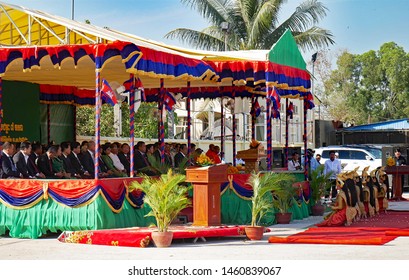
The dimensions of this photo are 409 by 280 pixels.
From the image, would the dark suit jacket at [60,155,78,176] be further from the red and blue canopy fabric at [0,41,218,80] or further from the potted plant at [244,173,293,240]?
the potted plant at [244,173,293,240]

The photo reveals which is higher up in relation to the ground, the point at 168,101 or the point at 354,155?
the point at 168,101

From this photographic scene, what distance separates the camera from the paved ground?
12.8 meters

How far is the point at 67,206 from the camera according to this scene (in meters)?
15.5

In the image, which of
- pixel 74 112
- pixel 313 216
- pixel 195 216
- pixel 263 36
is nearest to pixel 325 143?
pixel 263 36

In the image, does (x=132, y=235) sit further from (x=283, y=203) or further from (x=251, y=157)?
(x=251, y=157)

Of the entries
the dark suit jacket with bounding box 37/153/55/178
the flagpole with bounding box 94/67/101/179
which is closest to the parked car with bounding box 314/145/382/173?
the dark suit jacket with bounding box 37/153/55/178

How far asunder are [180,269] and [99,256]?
221 cm

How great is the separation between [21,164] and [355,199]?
7415 millimetres

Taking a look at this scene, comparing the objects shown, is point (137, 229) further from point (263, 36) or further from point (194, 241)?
point (263, 36)

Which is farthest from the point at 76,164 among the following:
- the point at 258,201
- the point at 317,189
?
the point at 317,189

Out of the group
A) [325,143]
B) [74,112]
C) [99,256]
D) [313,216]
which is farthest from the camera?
[325,143]

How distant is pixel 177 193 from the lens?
14625mm

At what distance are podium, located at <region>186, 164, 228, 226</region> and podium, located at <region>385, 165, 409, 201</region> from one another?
12135mm

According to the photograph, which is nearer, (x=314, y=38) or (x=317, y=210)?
(x=317, y=210)
